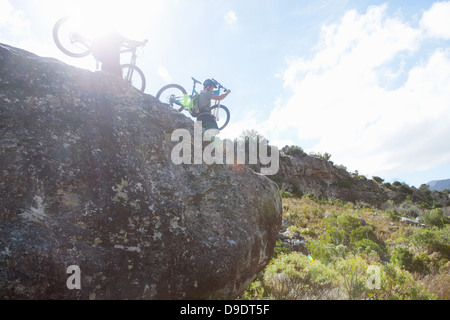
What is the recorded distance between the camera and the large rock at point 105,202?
208cm

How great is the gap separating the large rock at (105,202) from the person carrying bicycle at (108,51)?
2249 millimetres

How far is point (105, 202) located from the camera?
2482mm

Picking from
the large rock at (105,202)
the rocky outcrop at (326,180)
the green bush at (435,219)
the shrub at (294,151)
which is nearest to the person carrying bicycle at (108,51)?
the large rock at (105,202)

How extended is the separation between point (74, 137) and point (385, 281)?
208 inches

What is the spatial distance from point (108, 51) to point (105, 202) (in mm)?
4429

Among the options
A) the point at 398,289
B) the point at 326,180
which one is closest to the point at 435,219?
the point at 326,180

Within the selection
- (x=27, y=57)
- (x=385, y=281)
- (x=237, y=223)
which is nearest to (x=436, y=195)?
(x=385, y=281)

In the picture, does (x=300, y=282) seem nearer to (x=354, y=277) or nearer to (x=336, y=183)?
(x=354, y=277)

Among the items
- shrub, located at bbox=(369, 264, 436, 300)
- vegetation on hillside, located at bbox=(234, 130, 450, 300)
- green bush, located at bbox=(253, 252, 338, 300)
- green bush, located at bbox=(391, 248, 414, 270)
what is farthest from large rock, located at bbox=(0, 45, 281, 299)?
green bush, located at bbox=(391, 248, 414, 270)

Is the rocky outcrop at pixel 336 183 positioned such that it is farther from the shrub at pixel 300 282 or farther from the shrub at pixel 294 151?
the shrub at pixel 300 282

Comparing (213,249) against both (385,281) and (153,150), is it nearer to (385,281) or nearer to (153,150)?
(153,150)

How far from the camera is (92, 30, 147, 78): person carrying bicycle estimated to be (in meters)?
5.28

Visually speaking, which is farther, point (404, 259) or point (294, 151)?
point (294, 151)

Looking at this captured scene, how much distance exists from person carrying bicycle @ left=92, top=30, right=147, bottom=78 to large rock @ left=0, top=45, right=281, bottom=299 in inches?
88.5
